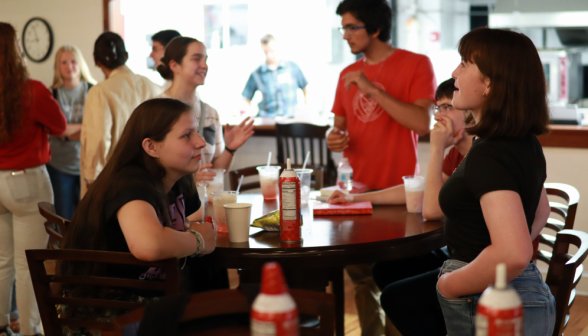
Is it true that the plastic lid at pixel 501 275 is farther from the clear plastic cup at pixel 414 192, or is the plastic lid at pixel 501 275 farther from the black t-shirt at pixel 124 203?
the clear plastic cup at pixel 414 192

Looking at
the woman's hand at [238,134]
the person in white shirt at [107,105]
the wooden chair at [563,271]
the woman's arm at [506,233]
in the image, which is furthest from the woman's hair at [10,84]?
the wooden chair at [563,271]

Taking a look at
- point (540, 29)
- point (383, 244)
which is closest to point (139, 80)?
point (383, 244)

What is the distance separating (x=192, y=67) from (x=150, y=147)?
3.35 ft

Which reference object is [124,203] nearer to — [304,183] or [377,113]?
[304,183]

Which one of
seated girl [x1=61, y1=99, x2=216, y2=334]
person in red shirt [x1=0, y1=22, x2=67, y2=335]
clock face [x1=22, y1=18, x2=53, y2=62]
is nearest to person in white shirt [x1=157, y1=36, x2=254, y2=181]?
person in red shirt [x1=0, y1=22, x2=67, y2=335]

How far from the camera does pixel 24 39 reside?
5.75m

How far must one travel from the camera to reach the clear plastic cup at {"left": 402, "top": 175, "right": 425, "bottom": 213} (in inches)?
80.3

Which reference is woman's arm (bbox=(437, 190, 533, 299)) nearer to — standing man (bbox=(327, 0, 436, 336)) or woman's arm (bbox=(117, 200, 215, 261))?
woman's arm (bbox=(117, 200, 215, 261))

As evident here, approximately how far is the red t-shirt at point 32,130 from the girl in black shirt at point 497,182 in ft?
6.94

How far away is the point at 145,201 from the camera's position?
4.78 ft

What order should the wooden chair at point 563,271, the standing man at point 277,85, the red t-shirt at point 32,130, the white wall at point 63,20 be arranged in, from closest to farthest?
the wooden chair at point 563,271 → the red t-shirt at point 32,130 → the white wall at point 63,20 → the standing man at point 277,85

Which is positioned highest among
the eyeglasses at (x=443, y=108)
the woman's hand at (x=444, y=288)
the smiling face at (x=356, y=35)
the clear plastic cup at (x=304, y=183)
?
the smiling face at (x=356, y=35)

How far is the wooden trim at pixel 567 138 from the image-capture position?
11.1 ft

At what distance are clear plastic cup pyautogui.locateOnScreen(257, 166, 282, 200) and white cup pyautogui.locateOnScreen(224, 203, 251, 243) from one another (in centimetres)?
65
